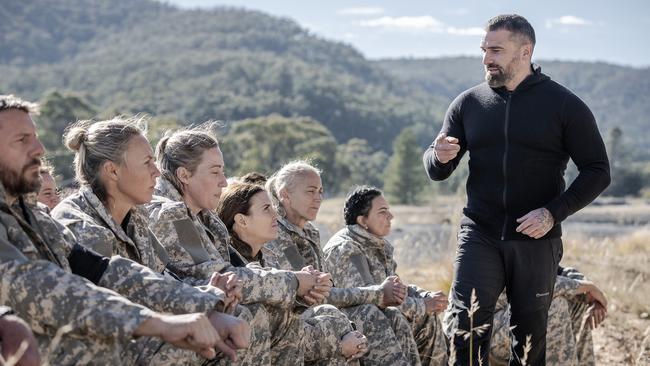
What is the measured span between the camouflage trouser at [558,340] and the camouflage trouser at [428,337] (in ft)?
1.23

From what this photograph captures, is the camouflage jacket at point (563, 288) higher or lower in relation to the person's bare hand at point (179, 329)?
lower

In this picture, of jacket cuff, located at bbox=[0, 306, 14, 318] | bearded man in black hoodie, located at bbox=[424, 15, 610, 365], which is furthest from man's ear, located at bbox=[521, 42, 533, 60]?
jacket cuff, located at bbox=[0, 306, 14, 318]

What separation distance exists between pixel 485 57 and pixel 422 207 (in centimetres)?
4861

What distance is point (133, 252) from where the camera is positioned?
3770mm

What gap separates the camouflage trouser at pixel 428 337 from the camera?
18.3 ft

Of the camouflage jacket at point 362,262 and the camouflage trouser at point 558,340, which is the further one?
the camouflage trouser at point 558,340

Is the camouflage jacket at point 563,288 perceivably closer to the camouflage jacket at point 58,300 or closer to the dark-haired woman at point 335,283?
the dark-haired woman at point 335,283

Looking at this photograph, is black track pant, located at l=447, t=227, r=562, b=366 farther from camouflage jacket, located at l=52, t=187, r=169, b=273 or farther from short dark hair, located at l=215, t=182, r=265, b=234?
camouflage jacket, located at l=52, t=187, r=169, b=273

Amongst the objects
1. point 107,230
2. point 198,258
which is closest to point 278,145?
point 198,258

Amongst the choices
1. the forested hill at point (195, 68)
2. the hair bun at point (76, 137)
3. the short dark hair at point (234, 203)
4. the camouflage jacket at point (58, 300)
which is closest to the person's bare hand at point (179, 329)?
the camouflage jacket at point (58, 300)

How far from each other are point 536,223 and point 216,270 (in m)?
1.62

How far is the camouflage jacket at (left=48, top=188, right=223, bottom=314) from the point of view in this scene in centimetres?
317

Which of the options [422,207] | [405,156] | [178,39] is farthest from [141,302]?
[178,39]

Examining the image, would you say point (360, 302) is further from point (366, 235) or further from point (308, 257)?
point (366, 235)
